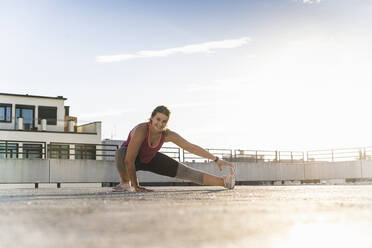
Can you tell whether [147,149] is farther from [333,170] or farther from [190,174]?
[333,170]

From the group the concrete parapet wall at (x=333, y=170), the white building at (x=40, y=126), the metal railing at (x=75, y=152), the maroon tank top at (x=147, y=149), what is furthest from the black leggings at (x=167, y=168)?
the white building at (x=40, y=126)

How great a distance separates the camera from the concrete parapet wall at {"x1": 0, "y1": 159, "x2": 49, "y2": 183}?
1738 centimetres

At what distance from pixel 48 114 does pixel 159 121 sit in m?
27.9

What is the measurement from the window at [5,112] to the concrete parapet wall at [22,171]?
46.2 ft

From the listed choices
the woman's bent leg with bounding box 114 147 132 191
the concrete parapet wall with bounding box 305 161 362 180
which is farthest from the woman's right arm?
the concrete parapet wall with bounding box 305 161 362 180

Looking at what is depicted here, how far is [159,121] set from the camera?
234 inches

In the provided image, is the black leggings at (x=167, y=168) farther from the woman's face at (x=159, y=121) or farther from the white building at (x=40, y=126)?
the white building at (x=40, y=126)

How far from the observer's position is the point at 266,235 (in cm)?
168

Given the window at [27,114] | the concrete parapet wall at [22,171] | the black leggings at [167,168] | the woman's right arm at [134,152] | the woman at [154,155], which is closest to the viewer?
the woman's right arm at [134,152]

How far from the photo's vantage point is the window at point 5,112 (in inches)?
1208

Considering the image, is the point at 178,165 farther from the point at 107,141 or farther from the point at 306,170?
the point at 107,141

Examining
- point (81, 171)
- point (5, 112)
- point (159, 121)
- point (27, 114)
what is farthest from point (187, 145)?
point (27, 114)

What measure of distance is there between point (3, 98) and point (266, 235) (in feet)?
103

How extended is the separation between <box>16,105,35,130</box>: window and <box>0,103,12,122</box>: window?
49 cm
